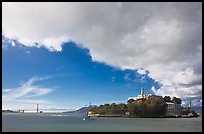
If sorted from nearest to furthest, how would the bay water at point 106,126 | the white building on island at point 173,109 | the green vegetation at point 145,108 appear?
1. the bay water at point 106,126
2. the green vegetation at point 145,108
3. the white building on island at point 173,109

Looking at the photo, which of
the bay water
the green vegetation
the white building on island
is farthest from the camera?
the white building on island

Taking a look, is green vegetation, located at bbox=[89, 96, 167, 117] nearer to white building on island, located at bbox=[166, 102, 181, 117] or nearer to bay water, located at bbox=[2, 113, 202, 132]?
white building on island, located at bbox=[166, 102, 181, 117]

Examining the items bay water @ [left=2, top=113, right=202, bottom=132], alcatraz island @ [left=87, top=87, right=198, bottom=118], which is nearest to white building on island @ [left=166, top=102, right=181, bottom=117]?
alcatraz island @ [left=87, top=87, right=198, bottom=118]

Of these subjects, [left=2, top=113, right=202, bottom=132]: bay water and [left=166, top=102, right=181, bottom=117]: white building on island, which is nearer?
[left=2, top=113, right=202, bottom=132]: bay water

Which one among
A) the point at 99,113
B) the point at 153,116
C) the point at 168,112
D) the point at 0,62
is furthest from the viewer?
the point at 99,113

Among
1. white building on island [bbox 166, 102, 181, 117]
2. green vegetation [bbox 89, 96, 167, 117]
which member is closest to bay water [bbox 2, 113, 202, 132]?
green vegetation [bbox 89, 96, 167, 117]

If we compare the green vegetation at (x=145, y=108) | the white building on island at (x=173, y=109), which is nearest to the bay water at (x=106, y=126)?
the green vegetation at (x=145, y=108)

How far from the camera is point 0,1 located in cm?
308

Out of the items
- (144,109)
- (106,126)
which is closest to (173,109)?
(144,109)

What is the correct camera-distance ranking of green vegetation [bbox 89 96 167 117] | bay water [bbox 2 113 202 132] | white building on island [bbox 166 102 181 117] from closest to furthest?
1. bay water [bbox 2 113 202 132]
2. green vegetation [bbox 89 96 167 117]
3. white building on island [bbox 166 102 181 117]

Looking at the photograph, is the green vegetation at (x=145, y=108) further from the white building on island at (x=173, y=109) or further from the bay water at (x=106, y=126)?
the bay water at (x=106, y=126)

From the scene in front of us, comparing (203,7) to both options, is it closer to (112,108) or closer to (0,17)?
(0,17)

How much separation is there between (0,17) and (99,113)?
167 feet

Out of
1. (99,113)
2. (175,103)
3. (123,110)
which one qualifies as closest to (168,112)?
(175,103)
